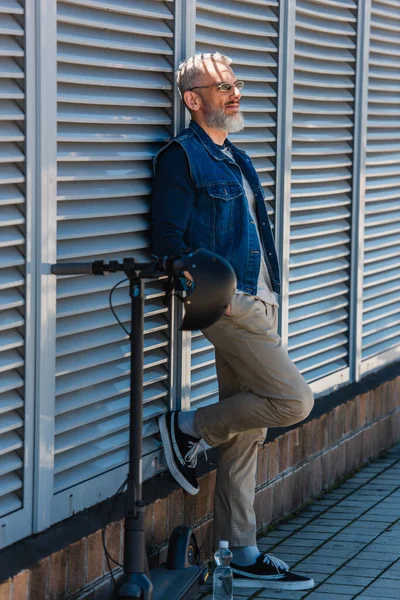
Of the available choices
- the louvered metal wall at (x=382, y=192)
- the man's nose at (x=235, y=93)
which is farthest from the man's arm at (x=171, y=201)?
the louvered metal wall at (x=382, y=192)

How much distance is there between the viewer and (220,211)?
4.91 m

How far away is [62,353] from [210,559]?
60.5 inches

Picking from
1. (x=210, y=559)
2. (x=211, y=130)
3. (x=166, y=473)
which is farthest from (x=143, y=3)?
(x=210, y=559)

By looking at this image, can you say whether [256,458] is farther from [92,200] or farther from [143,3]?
[143,3]

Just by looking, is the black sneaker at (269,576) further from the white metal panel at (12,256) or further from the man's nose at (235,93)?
the man's nose at (235,93)

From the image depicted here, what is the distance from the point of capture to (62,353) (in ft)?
14.4

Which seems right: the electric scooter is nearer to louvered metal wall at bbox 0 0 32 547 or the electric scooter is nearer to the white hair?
louvered metal wall at bbox 0 0 32 547

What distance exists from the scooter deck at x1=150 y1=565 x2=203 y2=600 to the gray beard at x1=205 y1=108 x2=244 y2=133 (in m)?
1.85

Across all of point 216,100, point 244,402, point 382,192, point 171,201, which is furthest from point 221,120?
point 382,192

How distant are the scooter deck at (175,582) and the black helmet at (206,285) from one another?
1.22 meters

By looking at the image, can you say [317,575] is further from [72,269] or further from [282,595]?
[72,269]

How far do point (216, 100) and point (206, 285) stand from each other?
1561 millimetres

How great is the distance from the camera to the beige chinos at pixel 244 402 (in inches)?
196

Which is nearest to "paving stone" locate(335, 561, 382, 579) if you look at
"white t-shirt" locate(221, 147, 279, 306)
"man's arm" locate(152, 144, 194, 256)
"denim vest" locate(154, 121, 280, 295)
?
"white t-shirt" locate(221, 147, 279, 306)
